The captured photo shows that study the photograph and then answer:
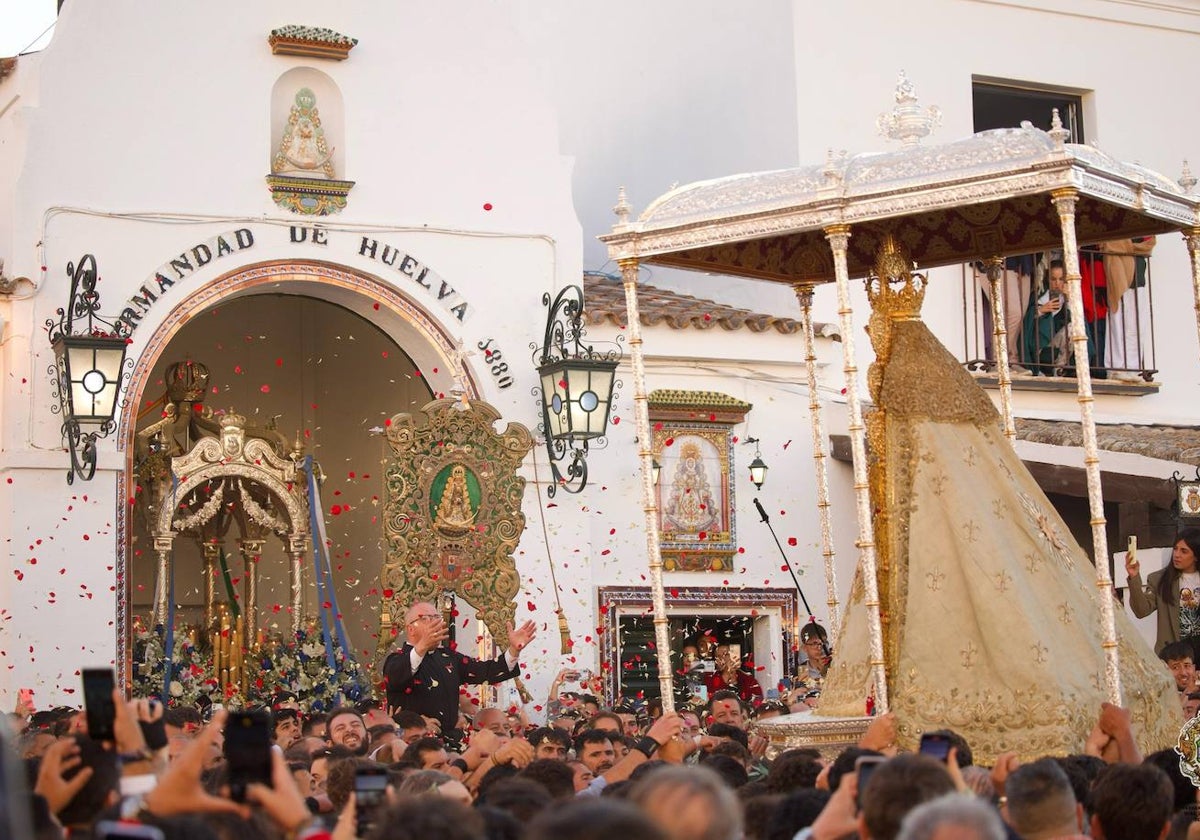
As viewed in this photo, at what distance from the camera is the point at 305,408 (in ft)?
54.5

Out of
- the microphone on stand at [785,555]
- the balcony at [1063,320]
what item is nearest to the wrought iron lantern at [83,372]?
the microphone on stand at [785,555]

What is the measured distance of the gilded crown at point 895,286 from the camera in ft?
33.4

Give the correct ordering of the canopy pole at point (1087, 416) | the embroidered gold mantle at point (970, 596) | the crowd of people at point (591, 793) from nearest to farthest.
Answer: the crowd of people at point (591, 793) → the canopy pole at point (1087, 416) → the embroidered gold mantle at point (970, 596)

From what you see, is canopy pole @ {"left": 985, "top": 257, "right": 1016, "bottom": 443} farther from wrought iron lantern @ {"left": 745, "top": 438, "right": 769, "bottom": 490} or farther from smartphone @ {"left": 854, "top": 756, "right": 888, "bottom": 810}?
smartphone @ {"left": 854, "top": 756, "right": 888, "bottom": 810}

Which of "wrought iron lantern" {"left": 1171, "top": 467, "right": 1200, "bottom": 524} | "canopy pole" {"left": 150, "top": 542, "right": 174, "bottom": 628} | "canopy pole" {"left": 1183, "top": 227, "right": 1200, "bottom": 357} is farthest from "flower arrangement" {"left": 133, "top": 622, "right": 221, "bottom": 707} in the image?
"canopy pole" {"left": 1183, "top": 227, "right": 1200, "bottom": 357}

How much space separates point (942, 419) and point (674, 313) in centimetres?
570

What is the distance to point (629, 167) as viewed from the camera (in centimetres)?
1798

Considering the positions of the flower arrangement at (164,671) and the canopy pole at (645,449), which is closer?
the canopy pole at (645,449)

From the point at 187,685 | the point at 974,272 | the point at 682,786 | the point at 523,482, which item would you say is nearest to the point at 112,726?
the point at 682,786

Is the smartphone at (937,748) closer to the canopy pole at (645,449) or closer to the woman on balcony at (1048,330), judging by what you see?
the canopy pole at (645,449)

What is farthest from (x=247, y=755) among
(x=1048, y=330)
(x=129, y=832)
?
(x=1048, y=330)

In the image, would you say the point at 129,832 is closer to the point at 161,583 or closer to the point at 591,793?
the point at 591,793

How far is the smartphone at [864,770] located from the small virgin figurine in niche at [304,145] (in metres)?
9.07

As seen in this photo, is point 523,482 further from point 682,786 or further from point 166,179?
point 682,786
